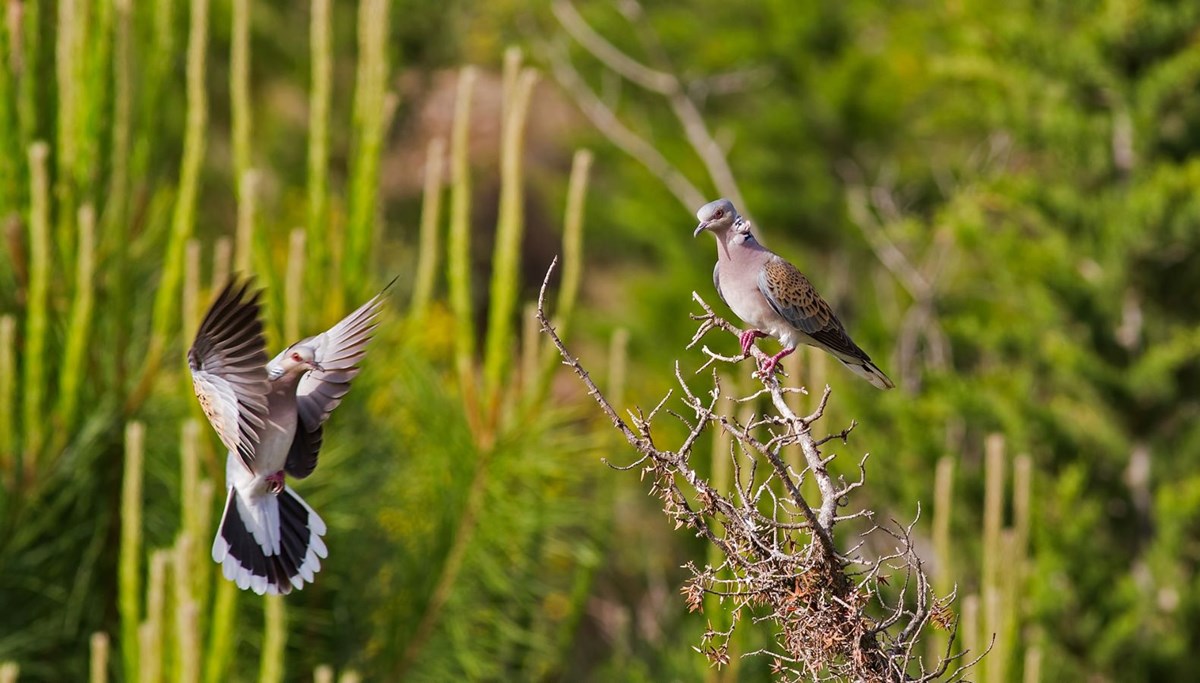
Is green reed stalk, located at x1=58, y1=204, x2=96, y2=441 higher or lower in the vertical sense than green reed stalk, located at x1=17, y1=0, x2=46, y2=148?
lower

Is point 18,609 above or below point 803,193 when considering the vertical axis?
below

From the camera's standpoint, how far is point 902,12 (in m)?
14.0

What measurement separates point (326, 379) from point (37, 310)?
2.80m

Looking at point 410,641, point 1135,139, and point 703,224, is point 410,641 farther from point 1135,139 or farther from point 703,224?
point 1135,139

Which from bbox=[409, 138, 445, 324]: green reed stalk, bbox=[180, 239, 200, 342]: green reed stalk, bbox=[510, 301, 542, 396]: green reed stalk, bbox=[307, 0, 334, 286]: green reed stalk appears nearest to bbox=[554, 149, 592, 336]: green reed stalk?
bbox=[510, 301, 542, 396]: green reed stalk

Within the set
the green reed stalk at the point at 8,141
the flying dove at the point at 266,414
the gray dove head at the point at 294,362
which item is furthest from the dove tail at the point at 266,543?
the green reed stalk at the point at 8,141

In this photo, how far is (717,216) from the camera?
104 inches

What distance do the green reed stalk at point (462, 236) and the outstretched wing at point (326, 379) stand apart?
253 centimetres

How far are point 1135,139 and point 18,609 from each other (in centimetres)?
720

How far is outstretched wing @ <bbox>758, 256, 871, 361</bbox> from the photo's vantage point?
286 cm

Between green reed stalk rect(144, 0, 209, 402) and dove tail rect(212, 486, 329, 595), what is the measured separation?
255cm

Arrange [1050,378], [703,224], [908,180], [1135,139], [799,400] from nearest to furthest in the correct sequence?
1. [703,224]
2. [799,400]
3. [1135,139]
4. [1050,378]
5. [908,180]

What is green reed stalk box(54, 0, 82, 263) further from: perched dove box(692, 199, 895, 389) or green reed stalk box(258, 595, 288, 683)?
perched dove box(692, 199, 895, 389)

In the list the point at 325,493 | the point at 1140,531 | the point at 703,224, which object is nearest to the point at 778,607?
the point at 703,224
